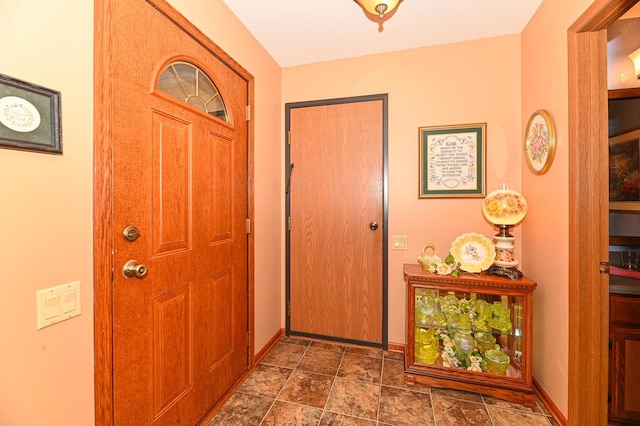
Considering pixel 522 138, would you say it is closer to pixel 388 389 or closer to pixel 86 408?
pixel 388 389

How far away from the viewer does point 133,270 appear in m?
1.15

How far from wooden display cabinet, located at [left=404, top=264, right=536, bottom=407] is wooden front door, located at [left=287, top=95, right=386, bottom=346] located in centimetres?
46

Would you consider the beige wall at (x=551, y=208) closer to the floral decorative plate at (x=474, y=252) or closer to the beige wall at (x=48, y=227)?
the floral decorative plate at (x=474, y=252)

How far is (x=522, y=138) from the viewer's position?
84.0 inches

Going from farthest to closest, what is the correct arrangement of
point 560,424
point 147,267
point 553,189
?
point 553,189 < point 560,424 < point 147,267

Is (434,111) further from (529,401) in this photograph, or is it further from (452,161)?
(529,401)

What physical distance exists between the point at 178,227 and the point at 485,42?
2664 millimetres

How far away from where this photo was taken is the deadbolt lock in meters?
1.14

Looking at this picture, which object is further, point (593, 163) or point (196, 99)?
point (196, 99)

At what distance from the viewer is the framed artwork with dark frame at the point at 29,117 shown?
78 cm

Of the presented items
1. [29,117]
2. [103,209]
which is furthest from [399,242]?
[29,117]

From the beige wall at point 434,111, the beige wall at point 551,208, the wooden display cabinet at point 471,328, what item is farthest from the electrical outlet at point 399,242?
the beige wall at point 551,208

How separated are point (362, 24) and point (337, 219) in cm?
155

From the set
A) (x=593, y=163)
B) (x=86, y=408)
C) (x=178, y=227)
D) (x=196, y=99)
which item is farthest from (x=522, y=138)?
(x=86, y=408)
